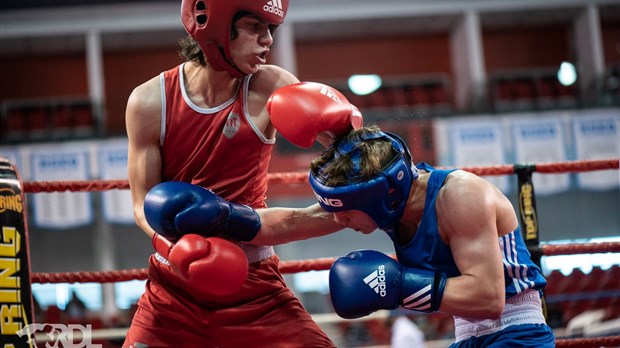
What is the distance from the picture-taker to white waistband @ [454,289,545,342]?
2043mm

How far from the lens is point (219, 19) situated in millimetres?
2197

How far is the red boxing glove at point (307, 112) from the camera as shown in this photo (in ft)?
6.94

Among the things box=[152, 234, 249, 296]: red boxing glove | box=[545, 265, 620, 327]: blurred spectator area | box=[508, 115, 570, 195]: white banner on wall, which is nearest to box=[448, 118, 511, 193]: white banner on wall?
box=[508, 115, 570, 195]: white banner on wall

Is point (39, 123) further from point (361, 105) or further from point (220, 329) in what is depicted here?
point (220, 329)

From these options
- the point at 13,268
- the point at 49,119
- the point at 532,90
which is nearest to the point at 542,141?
the point at 532,90

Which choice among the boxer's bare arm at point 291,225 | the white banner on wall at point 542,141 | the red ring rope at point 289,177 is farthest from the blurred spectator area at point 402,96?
the boxer's bare arm at point 291,225

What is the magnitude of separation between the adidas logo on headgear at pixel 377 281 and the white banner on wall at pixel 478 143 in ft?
28.1

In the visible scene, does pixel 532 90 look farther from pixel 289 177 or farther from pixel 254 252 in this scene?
pixel 254 252

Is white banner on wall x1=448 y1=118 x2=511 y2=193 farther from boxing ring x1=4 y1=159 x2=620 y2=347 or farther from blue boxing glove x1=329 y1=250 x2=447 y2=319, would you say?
blue boxing glove x1=329 y1=250 x2=447 y2=319

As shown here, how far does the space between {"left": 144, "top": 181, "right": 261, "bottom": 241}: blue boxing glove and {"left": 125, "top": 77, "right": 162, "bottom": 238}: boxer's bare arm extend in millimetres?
235

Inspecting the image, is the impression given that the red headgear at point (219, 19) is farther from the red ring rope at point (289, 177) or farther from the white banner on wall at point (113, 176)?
the white banner on wall at point (113, 176)

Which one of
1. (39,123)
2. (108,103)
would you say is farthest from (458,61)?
(39,123)

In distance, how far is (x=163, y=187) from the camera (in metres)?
2.06

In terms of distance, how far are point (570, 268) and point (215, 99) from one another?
980cm
